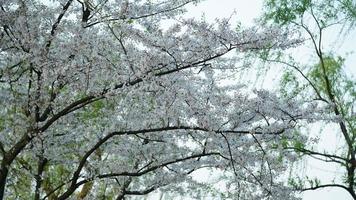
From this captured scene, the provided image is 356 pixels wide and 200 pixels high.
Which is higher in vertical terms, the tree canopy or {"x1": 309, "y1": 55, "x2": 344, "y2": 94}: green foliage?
{"x1": 309, "y1": 55, "x2": 344, "y2": 94}: green foliage

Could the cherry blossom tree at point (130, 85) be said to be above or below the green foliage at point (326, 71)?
below

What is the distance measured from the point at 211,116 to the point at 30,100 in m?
1.98

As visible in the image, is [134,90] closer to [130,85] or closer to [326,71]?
[130,85]

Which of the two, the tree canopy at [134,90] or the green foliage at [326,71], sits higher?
the green foliage at [326,71]

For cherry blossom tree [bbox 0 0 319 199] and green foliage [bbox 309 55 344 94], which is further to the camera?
green foliage [bbox 309 55 344 94]

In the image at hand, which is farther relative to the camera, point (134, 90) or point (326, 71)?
point (326, 71)

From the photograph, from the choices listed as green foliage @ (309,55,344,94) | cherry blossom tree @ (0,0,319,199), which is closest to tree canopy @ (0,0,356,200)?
cherry blossom tree @ (0,0,319,199)

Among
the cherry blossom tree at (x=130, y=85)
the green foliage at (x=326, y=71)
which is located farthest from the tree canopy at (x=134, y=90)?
the green foliage at (x=326, y=71)

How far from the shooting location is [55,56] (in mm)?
4609

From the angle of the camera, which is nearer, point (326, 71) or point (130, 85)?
point (130, 85)

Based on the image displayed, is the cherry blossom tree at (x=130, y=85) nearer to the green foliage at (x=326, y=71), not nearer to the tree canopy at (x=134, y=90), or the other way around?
the tree canopy at (x=134, y=90)

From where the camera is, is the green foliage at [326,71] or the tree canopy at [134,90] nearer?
the tree canopy at [134,90]

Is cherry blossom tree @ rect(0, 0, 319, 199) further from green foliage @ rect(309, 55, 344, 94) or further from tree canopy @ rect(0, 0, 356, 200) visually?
green foliage @ rect(309, 55, 344, 94)

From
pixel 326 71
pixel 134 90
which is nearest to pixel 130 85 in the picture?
pixel 134 90
